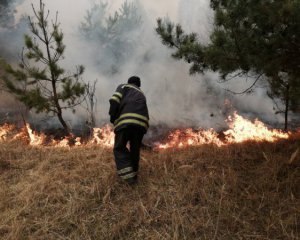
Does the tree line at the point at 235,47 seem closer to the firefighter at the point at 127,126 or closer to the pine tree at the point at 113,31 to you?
the firefighter at the point at 127,126

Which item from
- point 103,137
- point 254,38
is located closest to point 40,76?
point 103,137

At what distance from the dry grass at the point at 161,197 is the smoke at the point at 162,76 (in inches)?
262

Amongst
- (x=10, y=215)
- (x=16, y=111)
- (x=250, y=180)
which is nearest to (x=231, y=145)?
(x=250, y=180)

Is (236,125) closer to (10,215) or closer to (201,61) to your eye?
(201,61)

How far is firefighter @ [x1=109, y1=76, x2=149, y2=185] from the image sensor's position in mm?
5188

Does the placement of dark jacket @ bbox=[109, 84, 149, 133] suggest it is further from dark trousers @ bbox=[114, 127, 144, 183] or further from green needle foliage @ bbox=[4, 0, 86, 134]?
green needle foliage @ bbox=[4, 0, 86, 134]

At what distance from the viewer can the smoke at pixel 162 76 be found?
45.0 feet

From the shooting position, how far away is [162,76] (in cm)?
1705

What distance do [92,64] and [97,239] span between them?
1402 centimetres

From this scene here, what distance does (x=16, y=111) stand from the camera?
1396cm

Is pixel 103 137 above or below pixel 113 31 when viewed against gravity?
below

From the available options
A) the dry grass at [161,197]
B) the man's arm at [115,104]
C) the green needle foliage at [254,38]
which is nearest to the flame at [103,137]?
the dry grass at [161,197]

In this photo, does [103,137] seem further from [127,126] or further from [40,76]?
[127,126]

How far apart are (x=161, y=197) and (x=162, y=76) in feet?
41.1
